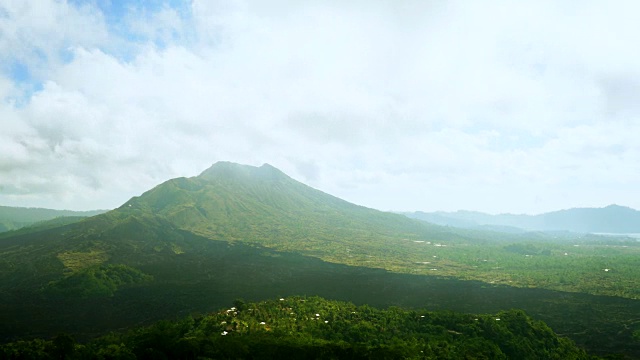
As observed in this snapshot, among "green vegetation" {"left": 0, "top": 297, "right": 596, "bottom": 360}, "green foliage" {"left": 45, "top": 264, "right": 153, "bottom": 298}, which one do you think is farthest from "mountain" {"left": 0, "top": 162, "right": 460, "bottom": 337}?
"green vegetation" {"left": 0, "top": 297, "right": 596, "bottom": 360}

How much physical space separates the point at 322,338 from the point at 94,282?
68.1m

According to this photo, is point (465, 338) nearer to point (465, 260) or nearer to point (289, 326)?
point (289, 326)

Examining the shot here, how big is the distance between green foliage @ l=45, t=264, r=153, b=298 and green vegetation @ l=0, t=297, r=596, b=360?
1724 inches

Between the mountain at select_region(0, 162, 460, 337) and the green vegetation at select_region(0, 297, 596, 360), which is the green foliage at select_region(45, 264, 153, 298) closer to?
the mountain at select_region(0, 162, 460, 337)

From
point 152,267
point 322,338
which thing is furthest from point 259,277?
point 322,338

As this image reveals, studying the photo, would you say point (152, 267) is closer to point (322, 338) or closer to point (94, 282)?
point (94, 282)

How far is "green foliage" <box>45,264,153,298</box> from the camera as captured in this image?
85.0 metres

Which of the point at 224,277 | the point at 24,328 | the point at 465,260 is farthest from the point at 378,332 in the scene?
the point at 465,260

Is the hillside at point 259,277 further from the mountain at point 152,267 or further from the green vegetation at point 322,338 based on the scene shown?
the green vegetation at point 322,338

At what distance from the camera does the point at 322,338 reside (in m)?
44.6

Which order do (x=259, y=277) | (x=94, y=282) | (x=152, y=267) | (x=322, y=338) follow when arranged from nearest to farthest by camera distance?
(x=322, y=338) → (x=94, y=282) → (x=259, y=277) → (x=152, y=267)

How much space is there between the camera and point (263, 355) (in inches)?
1559

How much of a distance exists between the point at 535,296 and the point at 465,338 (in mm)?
52132

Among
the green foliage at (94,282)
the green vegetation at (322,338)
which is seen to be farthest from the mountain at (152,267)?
the green vegetation at (322,338)
